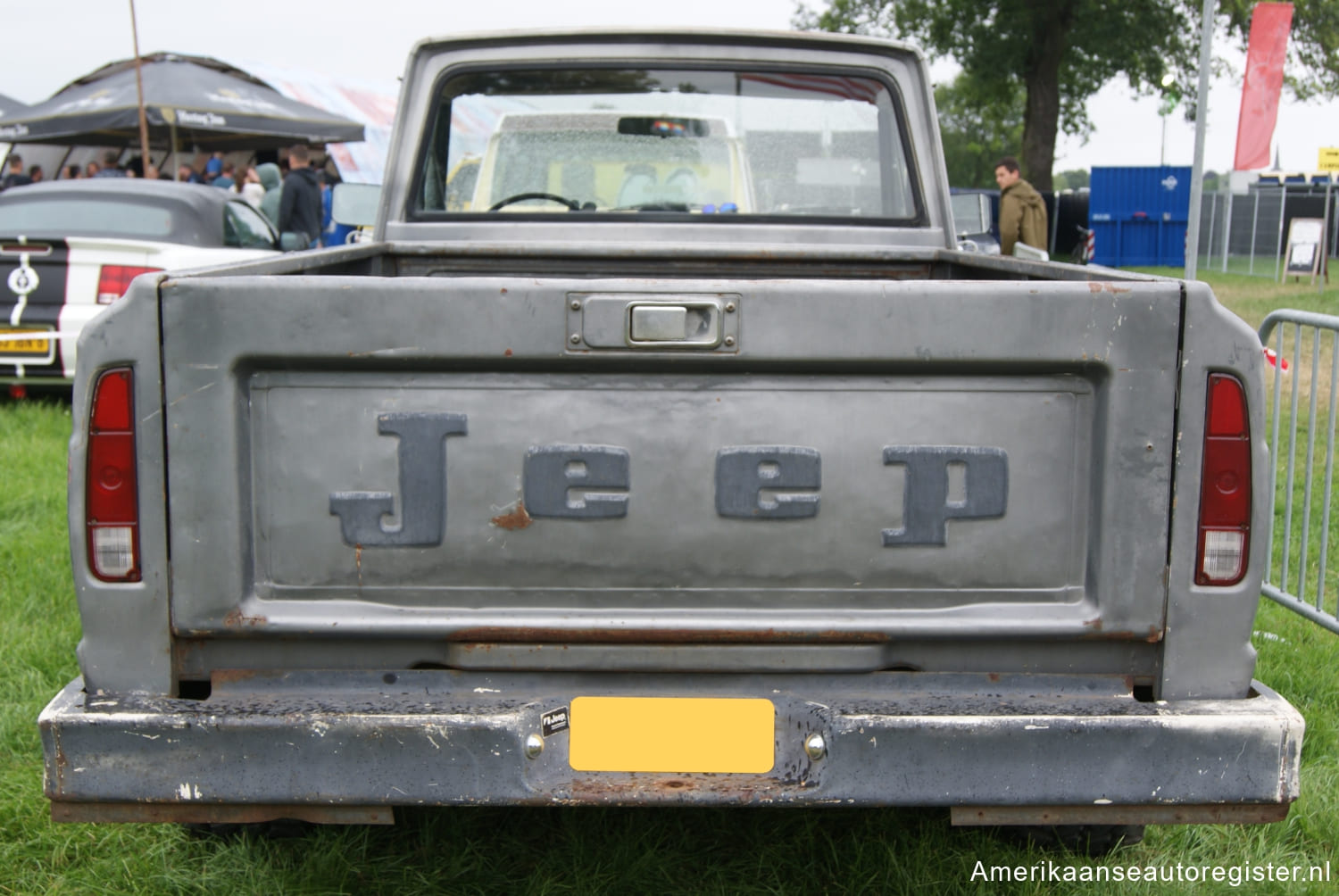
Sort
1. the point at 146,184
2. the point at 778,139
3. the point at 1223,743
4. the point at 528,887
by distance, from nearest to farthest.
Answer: the point at 1223,743 → the point at 528,887 → the point at 778,139 → the point at 146,184

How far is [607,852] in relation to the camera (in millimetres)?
2836

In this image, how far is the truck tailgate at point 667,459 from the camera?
212 centimetres

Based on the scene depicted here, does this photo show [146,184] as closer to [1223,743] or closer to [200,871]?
[200,871]

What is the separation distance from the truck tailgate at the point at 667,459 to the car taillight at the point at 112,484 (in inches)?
3.1

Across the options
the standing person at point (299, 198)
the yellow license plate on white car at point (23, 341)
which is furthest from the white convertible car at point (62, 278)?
the standing person at point (299, 198)

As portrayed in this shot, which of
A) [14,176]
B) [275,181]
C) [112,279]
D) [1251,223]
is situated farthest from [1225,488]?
[1251,223]

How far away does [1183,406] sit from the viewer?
2129 mm

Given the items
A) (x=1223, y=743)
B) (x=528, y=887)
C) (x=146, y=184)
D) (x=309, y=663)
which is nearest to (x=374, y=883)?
(x=528, y=887)

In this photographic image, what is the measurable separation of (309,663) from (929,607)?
1.13m

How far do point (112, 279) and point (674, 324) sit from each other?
6422 millimetres

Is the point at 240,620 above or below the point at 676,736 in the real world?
above

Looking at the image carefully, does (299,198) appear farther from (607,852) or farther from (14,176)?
(14,176)

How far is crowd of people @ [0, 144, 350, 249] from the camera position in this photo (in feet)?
39.7

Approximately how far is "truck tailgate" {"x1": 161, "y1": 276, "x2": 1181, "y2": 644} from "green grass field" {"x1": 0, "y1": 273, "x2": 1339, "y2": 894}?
2.62 ft
